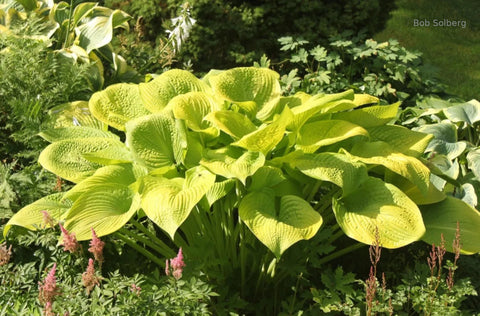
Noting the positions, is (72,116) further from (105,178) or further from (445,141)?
(445,141)

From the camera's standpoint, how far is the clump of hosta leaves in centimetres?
234

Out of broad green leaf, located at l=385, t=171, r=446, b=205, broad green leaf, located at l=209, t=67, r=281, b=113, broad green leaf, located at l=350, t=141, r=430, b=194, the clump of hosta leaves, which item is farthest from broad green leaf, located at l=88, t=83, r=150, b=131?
broad green leaf, located at l=385, t=171, r=446, b=205

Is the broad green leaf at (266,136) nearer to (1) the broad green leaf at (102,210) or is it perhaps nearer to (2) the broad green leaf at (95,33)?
(1) the broad green leaf at (102,210)

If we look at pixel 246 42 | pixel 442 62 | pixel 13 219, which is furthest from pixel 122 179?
pixel 442 62

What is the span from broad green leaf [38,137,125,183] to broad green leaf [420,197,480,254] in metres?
1.44

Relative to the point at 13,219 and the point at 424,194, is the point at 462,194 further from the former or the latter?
the point at 13,219

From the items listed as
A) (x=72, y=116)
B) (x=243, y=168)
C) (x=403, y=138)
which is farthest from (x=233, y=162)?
(x=72, y=116)

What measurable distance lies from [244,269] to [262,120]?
681 mm

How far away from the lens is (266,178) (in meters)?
2.46

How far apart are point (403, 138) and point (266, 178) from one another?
2.57 ft

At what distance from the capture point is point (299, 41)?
15.1ft

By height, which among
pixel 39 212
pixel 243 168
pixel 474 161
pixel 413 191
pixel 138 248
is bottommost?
pixel 474 161

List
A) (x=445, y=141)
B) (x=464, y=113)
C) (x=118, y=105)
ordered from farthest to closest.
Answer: (x=464, y=113) < (x=445, y=141) < (x=118, y=105)

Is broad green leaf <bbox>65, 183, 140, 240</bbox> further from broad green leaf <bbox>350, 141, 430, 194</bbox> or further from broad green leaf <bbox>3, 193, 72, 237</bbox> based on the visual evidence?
broad green leaf <bbox>350, 141, 430, 194</bbox>
